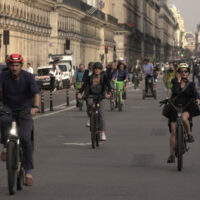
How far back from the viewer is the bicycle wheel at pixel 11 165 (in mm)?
9688

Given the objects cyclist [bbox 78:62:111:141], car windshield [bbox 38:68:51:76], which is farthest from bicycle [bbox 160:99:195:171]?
car windshield [bbox 38:68:51:76]

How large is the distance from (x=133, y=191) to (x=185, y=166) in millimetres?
2701

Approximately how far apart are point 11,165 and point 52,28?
76.3 meters

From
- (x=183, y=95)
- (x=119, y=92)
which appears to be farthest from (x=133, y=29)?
(x=183, y=95)

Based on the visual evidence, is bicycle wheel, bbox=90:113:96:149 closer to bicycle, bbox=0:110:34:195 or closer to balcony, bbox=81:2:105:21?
bicycle, bbox=0:110:34:195

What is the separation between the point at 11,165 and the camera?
971 centimetres

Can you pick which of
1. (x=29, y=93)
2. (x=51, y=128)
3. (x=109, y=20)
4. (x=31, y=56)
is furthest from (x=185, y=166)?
(x=109, y=20)

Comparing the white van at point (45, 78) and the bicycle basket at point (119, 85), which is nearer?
the bicycle basket at point (119, 85)

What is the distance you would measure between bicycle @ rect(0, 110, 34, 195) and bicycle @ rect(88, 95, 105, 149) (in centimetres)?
543

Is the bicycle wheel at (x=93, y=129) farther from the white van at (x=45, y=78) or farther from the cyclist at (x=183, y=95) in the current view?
the white van at (x=45, y=78)

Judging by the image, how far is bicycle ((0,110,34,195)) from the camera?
31.9 ft

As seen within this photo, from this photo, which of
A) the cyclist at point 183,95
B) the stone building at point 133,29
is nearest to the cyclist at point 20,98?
the cyclist at point 183,95

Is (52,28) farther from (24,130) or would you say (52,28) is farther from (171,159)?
(24,130)

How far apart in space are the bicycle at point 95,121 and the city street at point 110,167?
0.20 m
